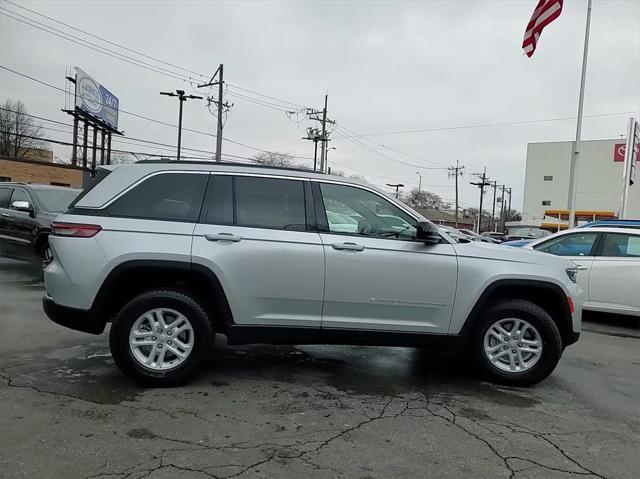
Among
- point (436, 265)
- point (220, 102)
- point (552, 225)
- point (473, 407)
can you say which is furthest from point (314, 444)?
point (552, 225)

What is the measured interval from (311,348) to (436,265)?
2012 millimetres

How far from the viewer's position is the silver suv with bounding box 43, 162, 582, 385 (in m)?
4.32

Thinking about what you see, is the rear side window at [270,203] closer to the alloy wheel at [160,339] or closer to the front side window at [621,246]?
the alloy wheel at [160,339]

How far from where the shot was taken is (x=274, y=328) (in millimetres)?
4500

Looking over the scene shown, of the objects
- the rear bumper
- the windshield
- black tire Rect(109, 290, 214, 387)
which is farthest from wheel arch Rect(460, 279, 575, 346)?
the windshield

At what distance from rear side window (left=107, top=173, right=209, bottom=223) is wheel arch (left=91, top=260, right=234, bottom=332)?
17.0 inches

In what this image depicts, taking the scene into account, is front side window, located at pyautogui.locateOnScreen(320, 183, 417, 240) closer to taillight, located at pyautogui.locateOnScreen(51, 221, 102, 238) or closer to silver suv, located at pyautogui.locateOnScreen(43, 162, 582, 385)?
silver suv, located at pyautogui.locateOnScreen(43, 162, 582, 385)

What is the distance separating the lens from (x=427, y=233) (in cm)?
455

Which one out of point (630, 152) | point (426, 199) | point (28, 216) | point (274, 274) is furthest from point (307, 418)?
point (426, 199)

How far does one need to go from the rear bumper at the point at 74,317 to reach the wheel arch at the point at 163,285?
0.07 m

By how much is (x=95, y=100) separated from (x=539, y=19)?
116 feet

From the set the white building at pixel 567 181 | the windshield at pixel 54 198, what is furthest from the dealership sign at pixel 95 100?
the white building at pixel 567 181

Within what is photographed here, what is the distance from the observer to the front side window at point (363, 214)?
4.65 meters

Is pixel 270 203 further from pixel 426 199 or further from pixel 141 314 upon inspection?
pixel 426 199
